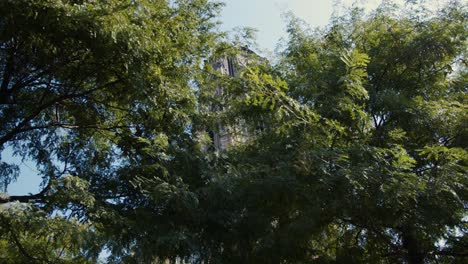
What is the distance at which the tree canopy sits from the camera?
8102mm

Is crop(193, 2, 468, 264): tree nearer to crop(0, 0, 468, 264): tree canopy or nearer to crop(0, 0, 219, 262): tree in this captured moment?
crop(0, 0, 468, 264): tree canopy

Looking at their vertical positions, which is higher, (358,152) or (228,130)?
(228,130)

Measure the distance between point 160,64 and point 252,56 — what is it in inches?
116

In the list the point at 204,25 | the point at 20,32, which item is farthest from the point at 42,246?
the point at 204,25

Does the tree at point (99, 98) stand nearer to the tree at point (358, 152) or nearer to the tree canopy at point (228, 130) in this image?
the tree canopy at point (228, 130)

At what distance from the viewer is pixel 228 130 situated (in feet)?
40.1

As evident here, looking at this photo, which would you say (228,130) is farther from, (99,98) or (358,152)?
(358,152)

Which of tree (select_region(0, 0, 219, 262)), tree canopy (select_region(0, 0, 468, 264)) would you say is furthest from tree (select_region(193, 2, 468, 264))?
tree (select_region(0, 0, 219, 262))

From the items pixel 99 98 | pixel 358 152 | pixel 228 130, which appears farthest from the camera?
pixel 228 130

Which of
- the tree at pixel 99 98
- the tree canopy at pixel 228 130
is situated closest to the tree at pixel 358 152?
the tree canopy at pixel 228 130

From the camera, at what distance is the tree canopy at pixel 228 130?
319 inches

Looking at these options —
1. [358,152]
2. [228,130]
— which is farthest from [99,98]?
[358,152]

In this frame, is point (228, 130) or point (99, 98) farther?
point (228, 130)

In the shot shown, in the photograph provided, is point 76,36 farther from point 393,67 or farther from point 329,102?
point 393,67
